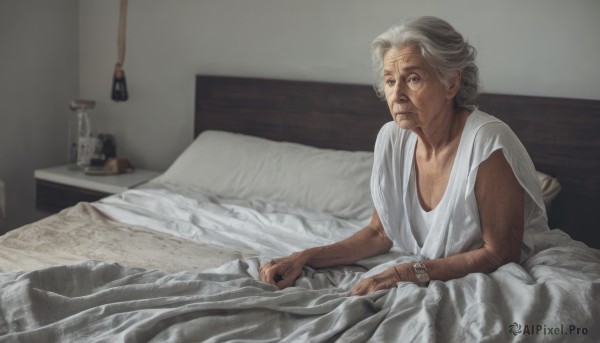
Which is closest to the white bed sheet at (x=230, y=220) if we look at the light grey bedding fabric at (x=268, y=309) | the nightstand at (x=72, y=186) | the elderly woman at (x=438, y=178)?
the elderly woman at (x=438, y=178)

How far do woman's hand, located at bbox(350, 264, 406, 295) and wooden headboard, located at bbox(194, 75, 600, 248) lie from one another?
1293 millimetres

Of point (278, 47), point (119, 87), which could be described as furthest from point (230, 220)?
point (119, 87)

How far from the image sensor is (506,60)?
2533 mm

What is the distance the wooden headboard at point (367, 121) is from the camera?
2.39 m

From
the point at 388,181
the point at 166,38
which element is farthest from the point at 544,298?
the point at 166,38

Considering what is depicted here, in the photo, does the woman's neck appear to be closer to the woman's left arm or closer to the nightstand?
the woman's left arm

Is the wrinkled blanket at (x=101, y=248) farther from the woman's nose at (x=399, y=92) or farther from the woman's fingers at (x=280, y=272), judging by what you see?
the woman's nose at (x=399, y=92)

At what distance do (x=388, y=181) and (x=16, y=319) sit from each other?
983 mm

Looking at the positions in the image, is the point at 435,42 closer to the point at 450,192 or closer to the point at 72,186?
the point at 450,192

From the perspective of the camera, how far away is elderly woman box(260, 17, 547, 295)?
1.47m

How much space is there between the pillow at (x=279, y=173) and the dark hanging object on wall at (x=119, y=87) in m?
0.59

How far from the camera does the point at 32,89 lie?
3.23 m

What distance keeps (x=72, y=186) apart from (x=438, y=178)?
2016 mm

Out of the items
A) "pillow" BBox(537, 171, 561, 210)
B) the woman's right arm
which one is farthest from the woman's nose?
"pillow" BBox(537, 171, 561, 210)
